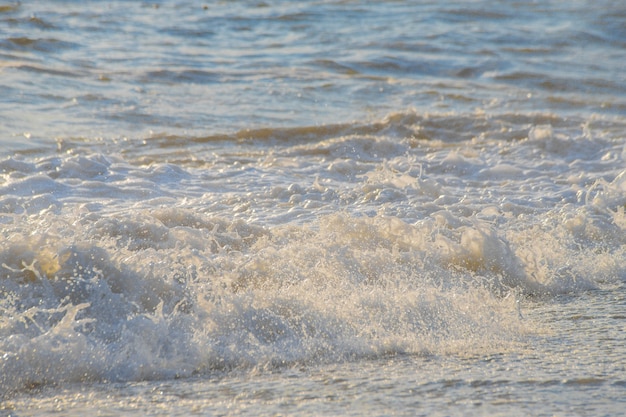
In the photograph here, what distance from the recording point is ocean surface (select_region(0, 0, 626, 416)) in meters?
2.75

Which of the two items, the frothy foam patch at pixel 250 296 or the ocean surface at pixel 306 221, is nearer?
the ocean surface at pixel 306 221

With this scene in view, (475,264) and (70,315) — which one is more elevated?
(70,315)

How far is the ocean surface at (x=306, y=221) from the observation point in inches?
108

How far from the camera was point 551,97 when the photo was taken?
394 inches

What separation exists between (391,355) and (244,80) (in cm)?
727

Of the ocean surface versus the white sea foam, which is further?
the white sea foam

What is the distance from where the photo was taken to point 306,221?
5117 mm

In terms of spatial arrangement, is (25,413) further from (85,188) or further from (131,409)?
(85,188)

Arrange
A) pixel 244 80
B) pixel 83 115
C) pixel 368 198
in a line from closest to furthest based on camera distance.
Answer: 1. pixel 368 198
2. pixel 83 115
3. pixel 244 80

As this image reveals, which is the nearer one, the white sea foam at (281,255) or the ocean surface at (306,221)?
the ocean surface at (306,221)

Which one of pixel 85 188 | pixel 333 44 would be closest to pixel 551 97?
pixel 333 44

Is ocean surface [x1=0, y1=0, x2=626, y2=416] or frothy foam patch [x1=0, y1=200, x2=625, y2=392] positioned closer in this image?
ocean surface [x1=0, y1=0, x2=626, y2=416]

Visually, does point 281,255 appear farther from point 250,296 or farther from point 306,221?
point 306,221

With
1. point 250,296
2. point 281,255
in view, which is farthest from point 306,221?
point 250,296
